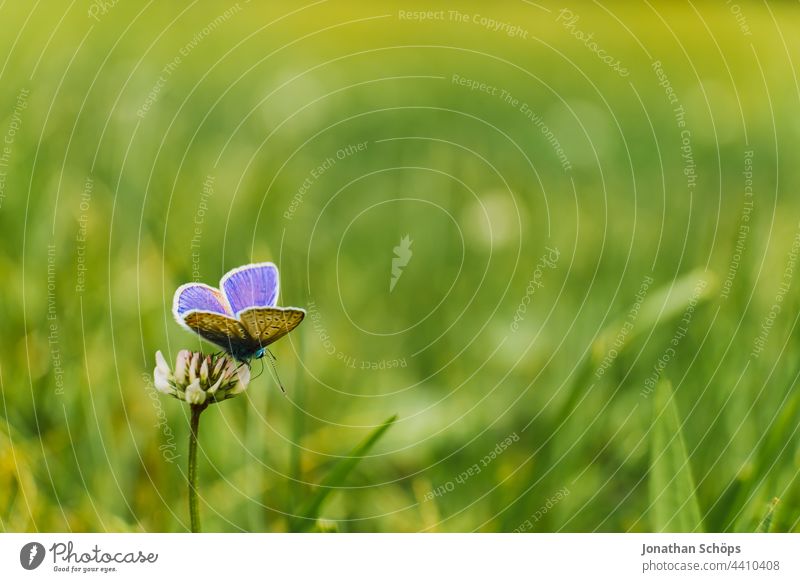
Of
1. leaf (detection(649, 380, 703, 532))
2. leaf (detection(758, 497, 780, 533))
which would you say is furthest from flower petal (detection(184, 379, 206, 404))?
leaf (detection(758, 497, 780, 533))

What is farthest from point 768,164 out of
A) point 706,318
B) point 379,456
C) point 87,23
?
point 87,23

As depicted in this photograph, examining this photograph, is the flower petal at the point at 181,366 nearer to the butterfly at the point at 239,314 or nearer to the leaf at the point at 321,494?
the butterfly at the point at 239,314

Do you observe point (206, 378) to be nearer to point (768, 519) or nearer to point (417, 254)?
point (417, 254)

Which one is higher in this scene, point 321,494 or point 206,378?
point 206,378

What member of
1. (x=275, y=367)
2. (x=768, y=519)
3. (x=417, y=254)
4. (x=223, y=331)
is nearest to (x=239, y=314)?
(x=223, y=331)

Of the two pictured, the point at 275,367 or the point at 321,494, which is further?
the point at 275,367
